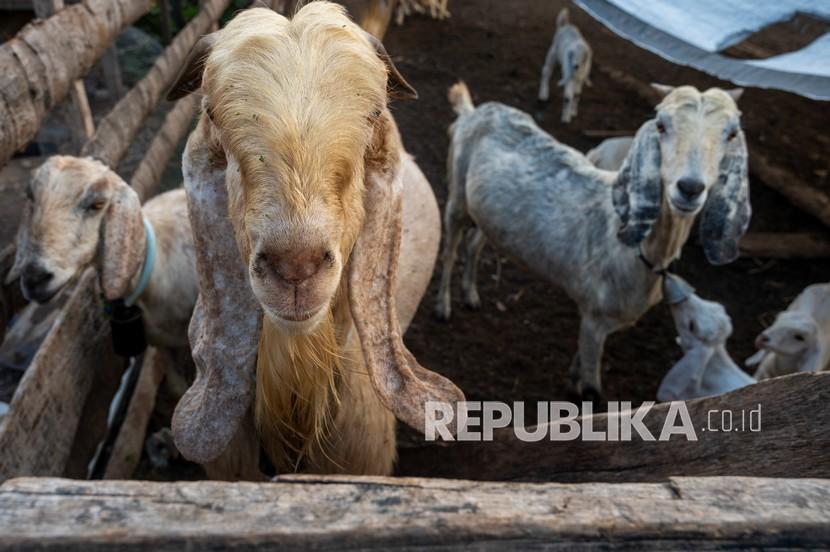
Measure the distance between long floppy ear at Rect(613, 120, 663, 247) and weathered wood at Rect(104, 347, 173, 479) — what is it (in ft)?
8.78

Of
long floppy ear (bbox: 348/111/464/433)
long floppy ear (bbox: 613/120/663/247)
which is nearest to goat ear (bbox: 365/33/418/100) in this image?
long floppy ear (bbox: 348/111/464/433)

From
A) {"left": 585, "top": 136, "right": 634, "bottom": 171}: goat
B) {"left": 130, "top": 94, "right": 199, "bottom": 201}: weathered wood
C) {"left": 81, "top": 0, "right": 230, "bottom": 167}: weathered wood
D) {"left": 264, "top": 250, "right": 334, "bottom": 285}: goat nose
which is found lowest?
{"left": 585, "top": 136, "right": 634, "bottom": 171}: goat

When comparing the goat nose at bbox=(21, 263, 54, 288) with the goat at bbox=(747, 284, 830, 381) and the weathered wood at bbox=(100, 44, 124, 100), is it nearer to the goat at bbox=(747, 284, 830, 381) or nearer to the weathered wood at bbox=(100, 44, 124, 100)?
the goat at bbox=(747, 284, 830, 381)

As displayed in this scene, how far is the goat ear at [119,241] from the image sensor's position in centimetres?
267

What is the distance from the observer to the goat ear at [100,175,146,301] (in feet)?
8.75

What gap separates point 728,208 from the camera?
3.41 metres

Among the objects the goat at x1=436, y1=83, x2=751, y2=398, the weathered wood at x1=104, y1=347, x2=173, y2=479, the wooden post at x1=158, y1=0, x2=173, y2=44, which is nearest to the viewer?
the weathered wood at x1=104, y1=347, x2=173, y2=479

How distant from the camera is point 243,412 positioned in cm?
178

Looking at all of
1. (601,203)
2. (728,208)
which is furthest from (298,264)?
(601,203)

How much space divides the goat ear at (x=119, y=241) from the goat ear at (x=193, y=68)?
81 centimetres

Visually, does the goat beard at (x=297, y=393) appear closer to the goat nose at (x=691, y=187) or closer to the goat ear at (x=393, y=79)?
the goat ear at (x=393, y=79)

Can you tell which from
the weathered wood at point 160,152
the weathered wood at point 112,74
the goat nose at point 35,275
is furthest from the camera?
the weathered wood at point 112,74

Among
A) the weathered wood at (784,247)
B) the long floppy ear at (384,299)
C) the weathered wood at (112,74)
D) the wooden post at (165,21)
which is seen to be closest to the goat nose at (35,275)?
the long floppy ear at (384,299)

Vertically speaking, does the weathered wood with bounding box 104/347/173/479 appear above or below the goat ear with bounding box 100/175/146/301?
below
